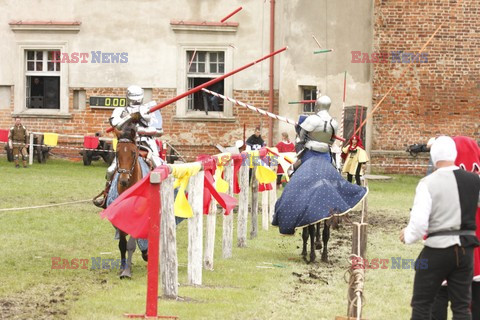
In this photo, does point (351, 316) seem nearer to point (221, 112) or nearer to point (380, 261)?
point (380, 261)

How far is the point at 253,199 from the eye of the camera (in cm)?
1606

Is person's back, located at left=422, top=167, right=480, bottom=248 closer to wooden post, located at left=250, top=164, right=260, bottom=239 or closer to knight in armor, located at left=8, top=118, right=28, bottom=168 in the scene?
wooden post, located at left=250, top=164, right=260, bottom=239

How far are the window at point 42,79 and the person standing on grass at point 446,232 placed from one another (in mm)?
24393

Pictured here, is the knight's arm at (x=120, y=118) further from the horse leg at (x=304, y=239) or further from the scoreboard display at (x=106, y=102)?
the scoreboard display at (x=106, y=102)

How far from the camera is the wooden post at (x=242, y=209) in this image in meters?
14.6

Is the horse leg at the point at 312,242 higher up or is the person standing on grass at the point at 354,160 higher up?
the person standing on grass at the point at 354,160

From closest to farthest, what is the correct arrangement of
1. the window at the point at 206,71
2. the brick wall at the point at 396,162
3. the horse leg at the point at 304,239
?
1. the horse leg at the point at 304,239
2. the brick wall at the point at 396,162
3. the window at the point at 206,71

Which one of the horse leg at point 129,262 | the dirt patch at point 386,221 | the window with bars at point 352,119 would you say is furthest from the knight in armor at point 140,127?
the window with bars at point 352,119

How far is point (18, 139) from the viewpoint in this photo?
28547mm

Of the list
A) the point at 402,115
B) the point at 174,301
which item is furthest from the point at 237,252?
the point at 402,115

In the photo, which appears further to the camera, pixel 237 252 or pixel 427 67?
pixel 427 67

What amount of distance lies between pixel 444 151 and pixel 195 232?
3.92 m

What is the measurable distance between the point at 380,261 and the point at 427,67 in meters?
16.6

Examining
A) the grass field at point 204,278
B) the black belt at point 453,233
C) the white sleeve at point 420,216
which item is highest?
the white sleeve at point 420,216
